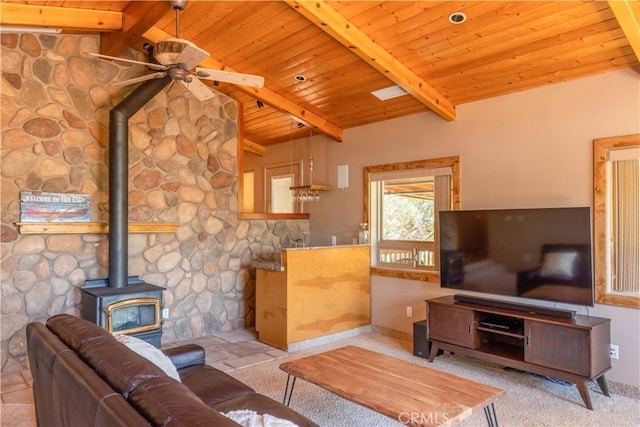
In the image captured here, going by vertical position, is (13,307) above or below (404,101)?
below

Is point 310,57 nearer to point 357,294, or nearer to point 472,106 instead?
point 472,106

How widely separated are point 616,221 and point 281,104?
→ 3641 millimetres

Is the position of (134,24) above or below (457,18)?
above

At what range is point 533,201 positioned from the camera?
3.93 meters

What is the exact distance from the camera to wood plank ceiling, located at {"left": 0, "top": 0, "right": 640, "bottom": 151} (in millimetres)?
3084

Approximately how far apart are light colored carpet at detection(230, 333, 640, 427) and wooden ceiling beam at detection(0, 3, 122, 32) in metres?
3.39

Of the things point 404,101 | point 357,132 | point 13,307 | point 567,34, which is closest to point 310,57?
point 404,101

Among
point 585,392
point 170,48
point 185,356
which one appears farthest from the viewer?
point 585,392

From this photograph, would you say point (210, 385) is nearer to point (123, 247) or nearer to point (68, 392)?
point (68, 392)

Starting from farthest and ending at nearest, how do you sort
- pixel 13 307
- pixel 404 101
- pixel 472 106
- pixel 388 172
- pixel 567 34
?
1. pixel 388 172
2. pixel 404 101
3. pixel 472 106
4. pixel 13 307
5. pixel 567 34

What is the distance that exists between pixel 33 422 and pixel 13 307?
4.30 ft

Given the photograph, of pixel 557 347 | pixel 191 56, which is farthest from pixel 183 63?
pixel 557 347

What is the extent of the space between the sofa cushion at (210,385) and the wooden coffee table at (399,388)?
17.7 inches

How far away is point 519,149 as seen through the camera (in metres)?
4.04
